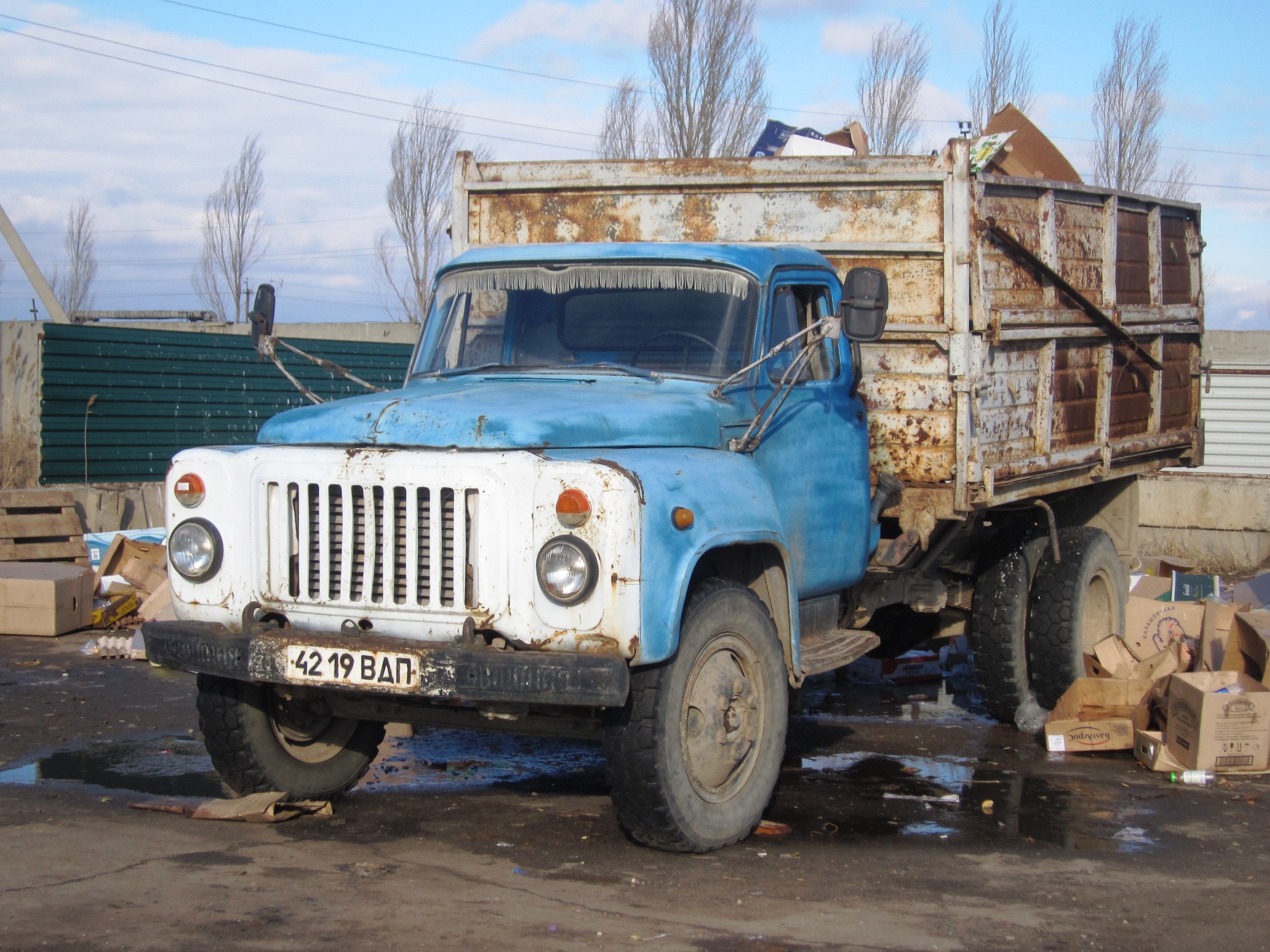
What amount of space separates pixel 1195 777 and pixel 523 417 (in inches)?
141

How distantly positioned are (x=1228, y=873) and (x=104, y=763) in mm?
4468

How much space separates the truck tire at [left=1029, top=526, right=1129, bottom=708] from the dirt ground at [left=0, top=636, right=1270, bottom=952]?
1.83 ft

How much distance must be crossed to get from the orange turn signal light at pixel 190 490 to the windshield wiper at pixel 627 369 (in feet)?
4.82

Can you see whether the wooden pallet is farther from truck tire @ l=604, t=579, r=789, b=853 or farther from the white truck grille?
truck tire @ l=604, t=579, r=789, b=853

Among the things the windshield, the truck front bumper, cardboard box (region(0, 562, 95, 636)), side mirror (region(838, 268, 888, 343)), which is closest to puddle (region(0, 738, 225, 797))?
the truck front bumper

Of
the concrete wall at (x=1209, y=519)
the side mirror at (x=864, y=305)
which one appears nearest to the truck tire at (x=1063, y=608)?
the side mirror at (x=864, y=305)

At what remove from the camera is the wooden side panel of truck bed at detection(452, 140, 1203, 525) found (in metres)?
5.91

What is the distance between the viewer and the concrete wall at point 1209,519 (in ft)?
43.3

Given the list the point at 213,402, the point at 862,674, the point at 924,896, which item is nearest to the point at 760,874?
the point at 924,896

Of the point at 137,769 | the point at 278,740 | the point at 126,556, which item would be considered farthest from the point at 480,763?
the point at 126,556

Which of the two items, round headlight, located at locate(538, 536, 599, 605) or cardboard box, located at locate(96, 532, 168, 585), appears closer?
round headlight, located at locate(538, 536, 599, 605)

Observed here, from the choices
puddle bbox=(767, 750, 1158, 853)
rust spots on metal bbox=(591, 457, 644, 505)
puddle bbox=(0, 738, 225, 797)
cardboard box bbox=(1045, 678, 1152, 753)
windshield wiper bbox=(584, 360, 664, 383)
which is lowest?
puddle bbox=(767, 750, 1158, 853)

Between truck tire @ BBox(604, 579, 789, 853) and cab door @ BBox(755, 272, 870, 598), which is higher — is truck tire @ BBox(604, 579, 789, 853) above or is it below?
below

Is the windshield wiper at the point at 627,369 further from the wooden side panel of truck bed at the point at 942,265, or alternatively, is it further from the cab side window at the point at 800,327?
the wooden side panel of truck bed at the point at 942,265
